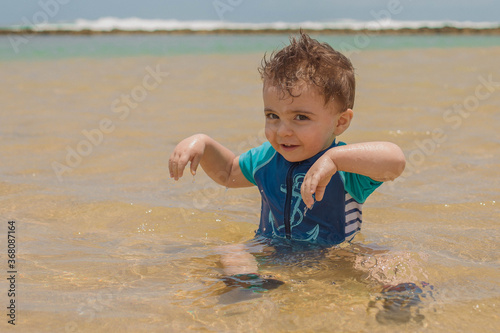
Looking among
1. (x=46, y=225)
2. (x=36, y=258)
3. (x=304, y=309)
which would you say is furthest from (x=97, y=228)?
(x=304, y=309)

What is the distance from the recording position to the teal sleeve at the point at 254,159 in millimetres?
3014

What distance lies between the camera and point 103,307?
2.20 meters

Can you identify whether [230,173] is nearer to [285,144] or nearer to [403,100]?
A: [285,144]

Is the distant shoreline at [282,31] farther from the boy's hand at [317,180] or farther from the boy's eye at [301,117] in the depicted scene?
the boy's hand at [317,180]

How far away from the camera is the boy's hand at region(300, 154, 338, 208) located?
7.51 feet

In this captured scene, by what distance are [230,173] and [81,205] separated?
1093 millimetres

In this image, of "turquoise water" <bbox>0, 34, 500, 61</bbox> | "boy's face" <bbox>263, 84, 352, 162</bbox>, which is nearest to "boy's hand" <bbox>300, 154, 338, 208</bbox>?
"boy's face" <bbox>263, 84, 352, 162</bbox>

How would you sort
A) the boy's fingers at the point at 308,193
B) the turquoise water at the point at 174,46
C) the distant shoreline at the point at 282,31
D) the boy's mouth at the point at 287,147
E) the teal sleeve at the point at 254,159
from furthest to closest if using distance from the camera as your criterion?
1. the distant shoreline at the point at 282,31
2. the turquoise water at the point at 174,46
3. the teal sleeve at the point at 254,159
4. the boy's mouth at the point at 287,147
5. the boy's fingers at the point at 308,193
